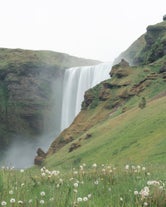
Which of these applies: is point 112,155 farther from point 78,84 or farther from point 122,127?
point 78,84

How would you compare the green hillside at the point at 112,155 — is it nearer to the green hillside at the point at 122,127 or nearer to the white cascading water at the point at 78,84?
the green hillside at the point at 122,127

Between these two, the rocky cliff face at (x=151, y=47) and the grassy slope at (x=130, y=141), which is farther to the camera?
the rocky cliff face at (x=151, y=47)

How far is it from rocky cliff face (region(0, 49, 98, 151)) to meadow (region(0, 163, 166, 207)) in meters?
166

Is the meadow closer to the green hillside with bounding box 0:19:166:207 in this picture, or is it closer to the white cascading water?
the green hillside with bounding box 0:19:166:207

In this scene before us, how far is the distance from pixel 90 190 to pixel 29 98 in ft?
564

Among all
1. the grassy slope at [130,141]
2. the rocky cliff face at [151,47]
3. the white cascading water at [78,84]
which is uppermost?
the rocky cliff face at [151,47]

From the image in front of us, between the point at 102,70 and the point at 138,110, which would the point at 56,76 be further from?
the point at 138,110

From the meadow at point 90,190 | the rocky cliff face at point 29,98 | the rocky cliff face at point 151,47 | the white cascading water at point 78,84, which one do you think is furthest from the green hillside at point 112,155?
the rocky cliff face at point 29,98

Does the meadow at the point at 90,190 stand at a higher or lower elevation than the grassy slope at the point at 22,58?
lower

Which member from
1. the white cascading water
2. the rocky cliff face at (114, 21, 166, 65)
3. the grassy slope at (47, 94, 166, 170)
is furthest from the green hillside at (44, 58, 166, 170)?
the white cascading water

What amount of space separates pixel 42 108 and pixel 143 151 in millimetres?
134444

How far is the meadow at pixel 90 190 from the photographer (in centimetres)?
664

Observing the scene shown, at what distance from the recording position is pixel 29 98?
179 metres

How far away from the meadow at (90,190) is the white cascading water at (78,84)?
417 ft
